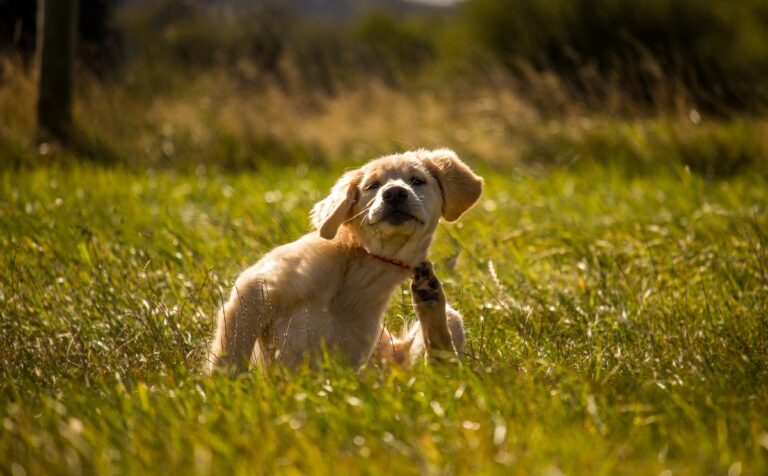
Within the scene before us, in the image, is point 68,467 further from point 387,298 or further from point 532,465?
point 387,298

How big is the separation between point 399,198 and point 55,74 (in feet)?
19.1

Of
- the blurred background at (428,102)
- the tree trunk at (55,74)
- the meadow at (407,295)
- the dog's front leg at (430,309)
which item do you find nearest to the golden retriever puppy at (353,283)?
the dog's front leg at (430,309)

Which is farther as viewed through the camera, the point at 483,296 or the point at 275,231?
the point at 275,231

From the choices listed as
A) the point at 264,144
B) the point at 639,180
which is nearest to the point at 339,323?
the point at 639,180

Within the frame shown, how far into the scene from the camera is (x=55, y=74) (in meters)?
8.25

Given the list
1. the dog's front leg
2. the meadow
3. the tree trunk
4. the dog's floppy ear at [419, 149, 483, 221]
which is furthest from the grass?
the tree trunk

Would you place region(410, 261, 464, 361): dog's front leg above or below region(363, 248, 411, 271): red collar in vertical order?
below

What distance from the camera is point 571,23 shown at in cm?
1457

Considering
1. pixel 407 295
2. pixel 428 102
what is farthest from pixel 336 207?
pixel 428 102

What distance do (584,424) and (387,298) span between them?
3.55 feet

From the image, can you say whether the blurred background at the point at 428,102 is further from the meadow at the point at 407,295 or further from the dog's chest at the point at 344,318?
the dog's chest at the point at 344,318

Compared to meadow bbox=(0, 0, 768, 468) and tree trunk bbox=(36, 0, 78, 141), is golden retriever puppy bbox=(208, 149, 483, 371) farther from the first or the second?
tree trunk bbox=(36, 0, 78, 141)

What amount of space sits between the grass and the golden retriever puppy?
0.65ft

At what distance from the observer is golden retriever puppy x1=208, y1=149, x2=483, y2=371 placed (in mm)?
3188
